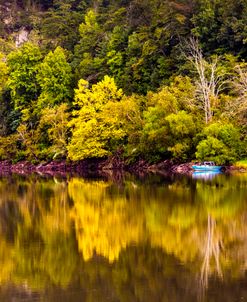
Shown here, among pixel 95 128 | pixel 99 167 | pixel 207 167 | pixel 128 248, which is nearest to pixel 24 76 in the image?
pixel 95 128

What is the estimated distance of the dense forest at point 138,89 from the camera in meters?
54.4

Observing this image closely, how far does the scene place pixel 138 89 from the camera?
71000 millimetres

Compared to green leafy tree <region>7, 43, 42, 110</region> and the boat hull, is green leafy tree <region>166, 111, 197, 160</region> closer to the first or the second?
the boat hull

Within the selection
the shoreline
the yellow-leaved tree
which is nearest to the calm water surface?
the shoreline

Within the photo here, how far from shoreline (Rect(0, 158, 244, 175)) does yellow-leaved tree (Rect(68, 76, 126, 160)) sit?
1737 millimetres

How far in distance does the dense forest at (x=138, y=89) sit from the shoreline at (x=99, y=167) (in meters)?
0.86

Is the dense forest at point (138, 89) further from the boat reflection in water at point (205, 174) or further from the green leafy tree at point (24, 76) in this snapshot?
the boat reflection in water at point (205, 174)

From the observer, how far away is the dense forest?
54438 mm

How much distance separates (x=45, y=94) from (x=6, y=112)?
30.8 feet

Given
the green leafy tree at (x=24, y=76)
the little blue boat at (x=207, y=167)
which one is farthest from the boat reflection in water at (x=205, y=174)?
the green leafy tree at (x=24, y=76)

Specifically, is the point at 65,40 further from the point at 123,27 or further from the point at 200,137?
the point at 200,137

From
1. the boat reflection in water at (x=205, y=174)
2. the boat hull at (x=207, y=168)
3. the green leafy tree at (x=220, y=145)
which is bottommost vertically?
the boat reflection in water at (x=205, y=174)

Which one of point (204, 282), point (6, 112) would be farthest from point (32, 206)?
point (6, 112)

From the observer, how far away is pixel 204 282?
44.8ft
